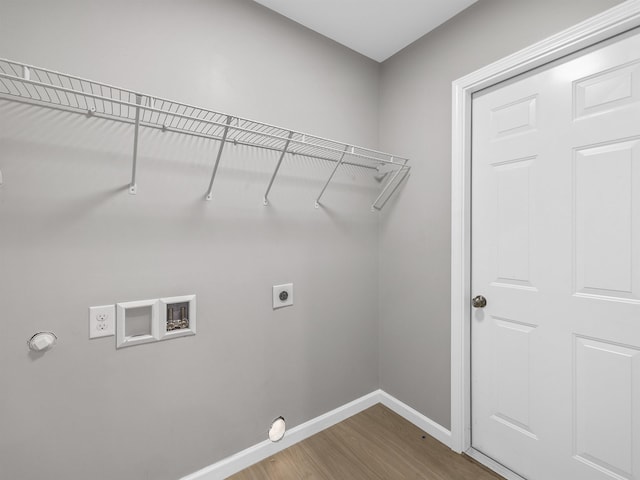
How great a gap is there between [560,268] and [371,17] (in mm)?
1620

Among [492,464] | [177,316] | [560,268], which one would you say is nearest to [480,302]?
[560,268]

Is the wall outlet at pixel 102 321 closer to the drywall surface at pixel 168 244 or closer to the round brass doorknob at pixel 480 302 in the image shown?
the drywall surface at pixel 168 244

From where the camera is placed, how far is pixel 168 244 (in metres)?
1.34

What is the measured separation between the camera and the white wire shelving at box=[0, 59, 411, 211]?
969 millimetres

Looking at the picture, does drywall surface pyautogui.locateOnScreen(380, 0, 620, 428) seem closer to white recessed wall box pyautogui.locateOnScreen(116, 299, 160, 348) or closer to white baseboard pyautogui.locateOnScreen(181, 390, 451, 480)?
white baseboard pyautogui.locateOnScreen(181, 390, 451, 480)

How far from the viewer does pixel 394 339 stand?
2.04 metres

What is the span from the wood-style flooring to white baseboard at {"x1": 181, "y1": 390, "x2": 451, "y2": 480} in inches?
1.1

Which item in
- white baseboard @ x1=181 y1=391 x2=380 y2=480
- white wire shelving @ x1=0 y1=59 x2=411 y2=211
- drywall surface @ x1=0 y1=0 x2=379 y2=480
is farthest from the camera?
white baseboard @ x1=181 y1=391 x2=380 y2=480

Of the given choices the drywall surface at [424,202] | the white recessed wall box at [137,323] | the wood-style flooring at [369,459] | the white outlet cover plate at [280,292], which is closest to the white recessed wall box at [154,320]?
the white recessed wall box at [137,323]

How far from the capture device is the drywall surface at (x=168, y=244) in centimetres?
109

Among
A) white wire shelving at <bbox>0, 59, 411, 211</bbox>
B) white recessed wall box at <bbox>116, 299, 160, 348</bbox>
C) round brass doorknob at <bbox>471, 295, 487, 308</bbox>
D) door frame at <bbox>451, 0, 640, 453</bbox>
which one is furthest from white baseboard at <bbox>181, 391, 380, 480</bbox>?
white wire shelving at <bbox>0, 59, 411, 211</bbox>

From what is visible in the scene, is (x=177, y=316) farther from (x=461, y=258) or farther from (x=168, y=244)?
(x=461, y=258)

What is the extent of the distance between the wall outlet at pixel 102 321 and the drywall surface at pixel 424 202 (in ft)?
5.18

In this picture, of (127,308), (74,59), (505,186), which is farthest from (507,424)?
(74,59)
